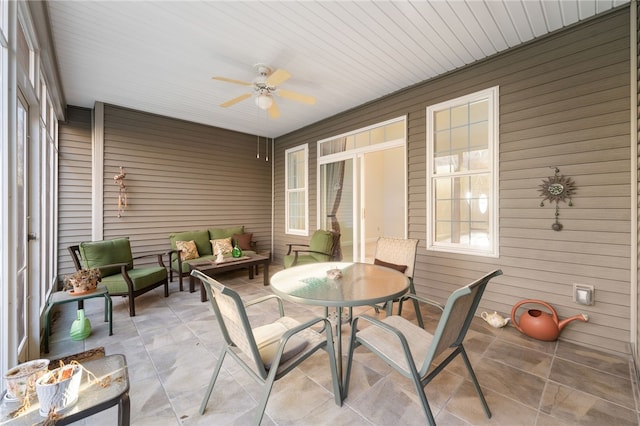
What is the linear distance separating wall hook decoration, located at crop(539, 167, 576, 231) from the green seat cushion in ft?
15.5

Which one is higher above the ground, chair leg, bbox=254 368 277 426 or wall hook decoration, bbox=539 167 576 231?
wall hook decoration, bbox=539 167 576 231

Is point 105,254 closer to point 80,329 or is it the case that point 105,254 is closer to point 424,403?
point 80,329

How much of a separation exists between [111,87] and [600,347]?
6420 millimetres

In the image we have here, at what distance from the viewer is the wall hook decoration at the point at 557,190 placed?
103 inches

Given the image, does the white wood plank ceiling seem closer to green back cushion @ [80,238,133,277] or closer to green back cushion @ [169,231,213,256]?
green back cushion @ [80,238,133,277]

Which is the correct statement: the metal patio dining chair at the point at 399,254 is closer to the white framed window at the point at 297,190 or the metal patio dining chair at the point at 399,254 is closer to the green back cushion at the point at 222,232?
the white framed window at the point at 297,190

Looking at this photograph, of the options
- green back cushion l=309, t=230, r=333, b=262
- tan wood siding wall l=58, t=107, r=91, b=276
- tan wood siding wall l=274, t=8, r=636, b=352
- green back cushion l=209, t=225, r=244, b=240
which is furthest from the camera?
green back cushion l=209, t=225, r=244, b=240

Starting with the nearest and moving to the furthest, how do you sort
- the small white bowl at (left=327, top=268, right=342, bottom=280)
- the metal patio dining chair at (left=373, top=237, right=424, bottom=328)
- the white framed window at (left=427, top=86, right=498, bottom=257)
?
the small white bowl at (left=327, top=268, right=342, bottom=280) → the metal patio dining chair at (left=373, top=237, right=424, bottom=328) → the white framed window at (left=427, top=86, right=498, bottom=257)

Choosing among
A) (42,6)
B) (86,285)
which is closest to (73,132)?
(42,6)

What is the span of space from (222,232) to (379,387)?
4.25 m

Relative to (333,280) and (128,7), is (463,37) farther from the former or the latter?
(128,7)

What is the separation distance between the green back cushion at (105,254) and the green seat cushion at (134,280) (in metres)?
0.17

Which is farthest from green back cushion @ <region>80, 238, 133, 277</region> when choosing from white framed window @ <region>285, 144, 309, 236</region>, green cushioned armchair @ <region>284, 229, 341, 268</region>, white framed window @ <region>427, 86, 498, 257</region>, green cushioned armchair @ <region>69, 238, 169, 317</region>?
Answer: white framed window @ <region>427, 86, 498, 257</region>

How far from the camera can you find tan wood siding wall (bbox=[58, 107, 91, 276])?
13.6ft
